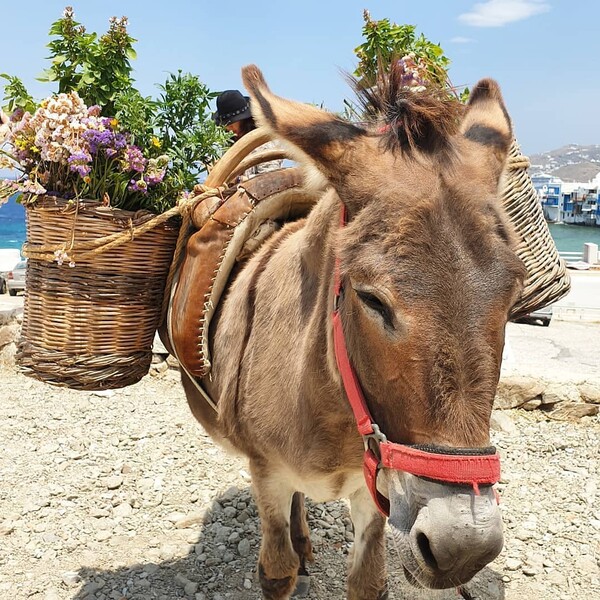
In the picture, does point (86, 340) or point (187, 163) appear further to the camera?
point (187, 163)

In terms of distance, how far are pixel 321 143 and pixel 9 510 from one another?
3.68m

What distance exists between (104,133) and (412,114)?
1498 mm

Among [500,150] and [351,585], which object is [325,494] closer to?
[351,585]

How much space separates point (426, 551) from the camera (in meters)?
1.54

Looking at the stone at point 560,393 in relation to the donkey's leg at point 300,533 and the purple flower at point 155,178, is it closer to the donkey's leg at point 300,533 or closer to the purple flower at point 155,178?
the donkey's leg at point 300,533

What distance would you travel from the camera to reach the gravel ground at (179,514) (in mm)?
3516

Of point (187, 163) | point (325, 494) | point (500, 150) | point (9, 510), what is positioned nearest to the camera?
point (500, 150)

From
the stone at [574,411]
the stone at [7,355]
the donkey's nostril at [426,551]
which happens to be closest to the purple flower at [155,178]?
the donkey's nostril at [426,551]

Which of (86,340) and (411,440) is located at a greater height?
(411,440)

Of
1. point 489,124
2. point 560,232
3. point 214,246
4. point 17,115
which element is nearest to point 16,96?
point 17,115

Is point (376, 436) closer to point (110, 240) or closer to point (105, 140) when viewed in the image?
point (110, 240)

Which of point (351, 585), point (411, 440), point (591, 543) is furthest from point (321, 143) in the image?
point (591, 543)

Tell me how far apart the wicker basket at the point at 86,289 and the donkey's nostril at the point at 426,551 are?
1821mm

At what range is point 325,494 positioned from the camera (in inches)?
98.6
